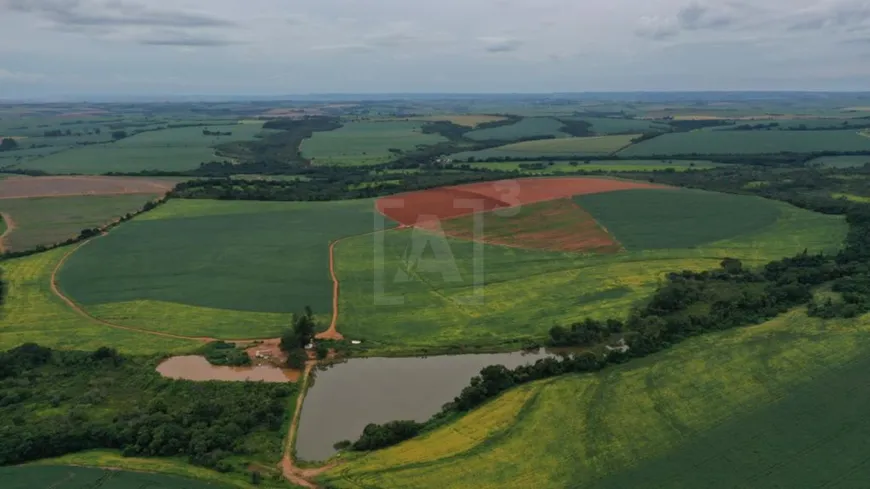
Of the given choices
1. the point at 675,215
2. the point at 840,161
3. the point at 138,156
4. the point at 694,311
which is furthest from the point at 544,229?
the point at 138,156

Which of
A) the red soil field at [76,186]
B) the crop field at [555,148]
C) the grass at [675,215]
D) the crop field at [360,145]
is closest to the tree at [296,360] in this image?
the grass at [675,215]

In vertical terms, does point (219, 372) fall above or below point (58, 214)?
below

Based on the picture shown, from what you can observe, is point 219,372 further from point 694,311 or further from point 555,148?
point 555,148

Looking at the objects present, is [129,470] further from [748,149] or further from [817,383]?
[748,149]

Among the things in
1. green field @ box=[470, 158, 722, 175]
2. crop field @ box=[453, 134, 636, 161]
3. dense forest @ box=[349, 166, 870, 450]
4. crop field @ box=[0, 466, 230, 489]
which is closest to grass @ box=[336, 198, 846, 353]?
dense forest @ box=[349, 166, 870, 450]

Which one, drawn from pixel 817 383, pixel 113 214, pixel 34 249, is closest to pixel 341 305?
pixel 817 383

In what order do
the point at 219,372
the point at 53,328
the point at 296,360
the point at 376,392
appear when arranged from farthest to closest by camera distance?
the point at 53,328 → the point at 296,360 → the point at 219,372 → the point at 376,392

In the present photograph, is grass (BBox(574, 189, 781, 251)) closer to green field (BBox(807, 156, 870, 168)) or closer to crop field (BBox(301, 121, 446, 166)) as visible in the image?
green field (BBox(807, 156, 870, 168))
